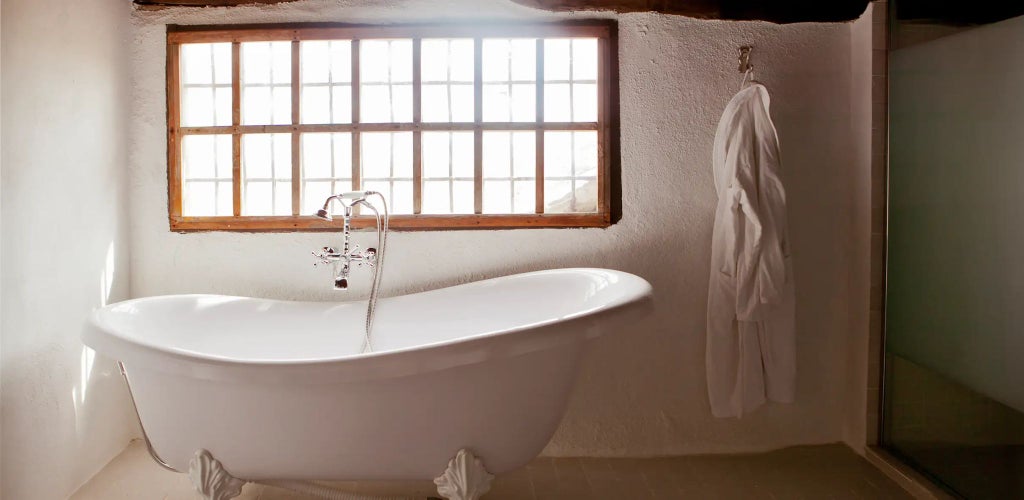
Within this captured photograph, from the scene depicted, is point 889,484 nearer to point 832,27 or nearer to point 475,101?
point 832,27

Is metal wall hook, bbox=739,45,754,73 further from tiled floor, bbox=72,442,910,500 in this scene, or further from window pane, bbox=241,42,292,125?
window pane, bbox=241,42,292,125

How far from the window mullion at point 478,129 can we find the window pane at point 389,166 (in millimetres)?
288

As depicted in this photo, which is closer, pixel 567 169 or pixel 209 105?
pixel 209 105

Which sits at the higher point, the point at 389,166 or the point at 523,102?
the point at 523,102

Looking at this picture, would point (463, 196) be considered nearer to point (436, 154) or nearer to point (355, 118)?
point (436, 154)

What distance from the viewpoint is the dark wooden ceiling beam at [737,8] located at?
8.45ft

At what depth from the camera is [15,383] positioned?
192cm

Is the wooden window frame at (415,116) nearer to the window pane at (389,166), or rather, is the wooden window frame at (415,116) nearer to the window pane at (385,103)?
the window pane at (389,166)

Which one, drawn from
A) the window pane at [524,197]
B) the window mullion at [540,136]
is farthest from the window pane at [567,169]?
the window mullion at [540,136]

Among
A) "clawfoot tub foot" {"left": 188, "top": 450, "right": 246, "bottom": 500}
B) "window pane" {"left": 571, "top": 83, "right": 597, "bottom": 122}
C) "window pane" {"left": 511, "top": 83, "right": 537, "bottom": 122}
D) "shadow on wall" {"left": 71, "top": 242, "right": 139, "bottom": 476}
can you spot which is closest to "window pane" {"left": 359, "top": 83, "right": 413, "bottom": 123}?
"window pane" {"left": 511, "top": 83, "right": 537, "bottom": 122}

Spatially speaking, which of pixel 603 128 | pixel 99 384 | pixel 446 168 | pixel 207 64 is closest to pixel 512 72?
pixel 446 168

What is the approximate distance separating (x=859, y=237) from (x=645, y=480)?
1.25 meters

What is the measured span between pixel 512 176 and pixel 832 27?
1431 mm

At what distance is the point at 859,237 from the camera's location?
8.44ft
